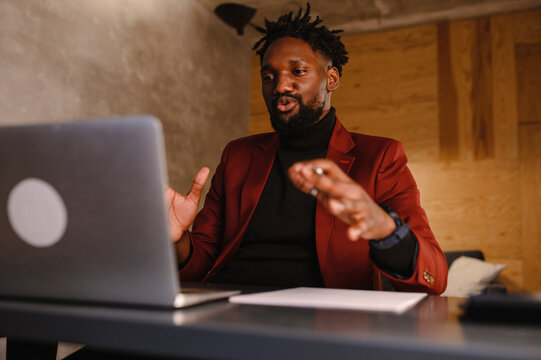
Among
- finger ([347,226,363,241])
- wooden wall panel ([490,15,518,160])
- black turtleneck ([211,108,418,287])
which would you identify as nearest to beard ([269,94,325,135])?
black turtleneck ([211,108,418,287])

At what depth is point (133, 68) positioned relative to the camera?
3104mm

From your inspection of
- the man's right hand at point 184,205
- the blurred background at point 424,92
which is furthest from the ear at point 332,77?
the blurred background at point 424,92

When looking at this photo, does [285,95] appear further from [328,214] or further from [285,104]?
[328,214]

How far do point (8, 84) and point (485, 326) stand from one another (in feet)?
7.72

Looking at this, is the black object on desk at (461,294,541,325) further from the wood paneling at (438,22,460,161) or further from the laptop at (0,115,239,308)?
the wood paneling at (438,22,460,161)

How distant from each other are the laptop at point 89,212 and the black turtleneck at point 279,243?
0.73 metres

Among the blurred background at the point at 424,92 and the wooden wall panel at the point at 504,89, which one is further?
the wooden wall panel at the point at 504,89

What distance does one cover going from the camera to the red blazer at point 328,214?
127 cm

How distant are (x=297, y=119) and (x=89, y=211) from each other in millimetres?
1133

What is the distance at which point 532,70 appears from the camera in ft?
12.2

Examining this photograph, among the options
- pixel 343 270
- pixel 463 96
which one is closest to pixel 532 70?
pixel 463 96

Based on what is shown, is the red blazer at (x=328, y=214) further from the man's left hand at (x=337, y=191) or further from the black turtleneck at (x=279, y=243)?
the man's left hand at (x=337, y=191)

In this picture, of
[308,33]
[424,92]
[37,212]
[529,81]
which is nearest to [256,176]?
[308,33]

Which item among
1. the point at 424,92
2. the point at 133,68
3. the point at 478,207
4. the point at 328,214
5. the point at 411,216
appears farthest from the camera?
the point at 424,92
